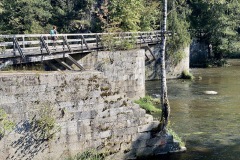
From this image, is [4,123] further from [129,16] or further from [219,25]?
Answer: [219,25]

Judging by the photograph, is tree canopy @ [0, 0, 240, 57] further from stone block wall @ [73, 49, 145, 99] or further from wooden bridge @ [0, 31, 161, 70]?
stone block wall @ [73, 49, 145, 99]

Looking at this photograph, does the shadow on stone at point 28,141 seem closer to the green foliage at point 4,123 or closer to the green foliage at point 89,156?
the green foliage at point 4,123

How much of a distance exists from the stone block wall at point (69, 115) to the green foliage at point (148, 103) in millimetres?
8449

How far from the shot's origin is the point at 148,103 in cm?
2555

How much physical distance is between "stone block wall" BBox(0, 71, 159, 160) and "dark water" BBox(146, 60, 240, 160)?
2.12m

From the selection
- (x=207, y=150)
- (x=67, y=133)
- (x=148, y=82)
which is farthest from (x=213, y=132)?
(x=148, y=82)

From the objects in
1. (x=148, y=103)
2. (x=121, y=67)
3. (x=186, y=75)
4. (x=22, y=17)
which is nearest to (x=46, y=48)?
(x=121, y=67)

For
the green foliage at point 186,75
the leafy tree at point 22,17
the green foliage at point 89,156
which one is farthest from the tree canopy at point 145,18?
the green foliage at point 89,156

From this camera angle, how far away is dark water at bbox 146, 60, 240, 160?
659 inches

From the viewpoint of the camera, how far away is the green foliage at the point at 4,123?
41.2 ft

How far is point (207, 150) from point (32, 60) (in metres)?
9.19

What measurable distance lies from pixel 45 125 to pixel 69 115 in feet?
3.07

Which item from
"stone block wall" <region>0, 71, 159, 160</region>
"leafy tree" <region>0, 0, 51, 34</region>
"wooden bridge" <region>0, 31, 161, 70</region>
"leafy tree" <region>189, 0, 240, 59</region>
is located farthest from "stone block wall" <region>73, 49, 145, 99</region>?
"leafy tree" <region>189, 0, 240, 59</region>

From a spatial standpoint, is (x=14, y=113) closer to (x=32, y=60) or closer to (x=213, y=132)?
(x=32, y=60)
